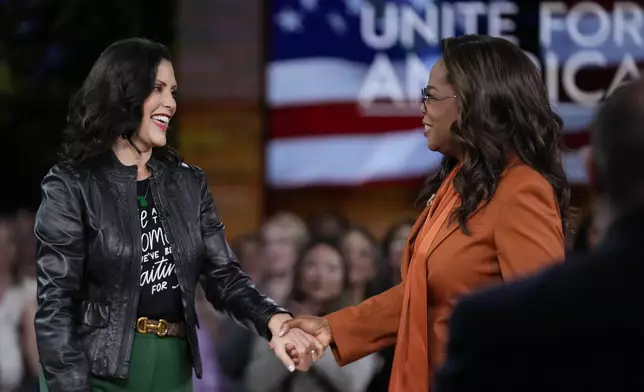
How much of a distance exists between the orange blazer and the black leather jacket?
25.3 inches

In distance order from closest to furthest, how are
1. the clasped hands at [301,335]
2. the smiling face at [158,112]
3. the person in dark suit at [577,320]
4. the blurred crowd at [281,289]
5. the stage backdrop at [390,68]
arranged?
the person in dark suit at [577,320]
the smiling face at [158,112]
the clasped hands at [301,335]
the blurred crowd at [281,289]
the stage backdrop at [390,68]

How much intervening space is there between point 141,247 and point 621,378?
5.85 feet

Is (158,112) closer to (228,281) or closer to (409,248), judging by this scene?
(228,281)

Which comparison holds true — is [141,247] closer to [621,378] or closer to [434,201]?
[434,201]

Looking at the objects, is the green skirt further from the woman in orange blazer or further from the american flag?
the american flag

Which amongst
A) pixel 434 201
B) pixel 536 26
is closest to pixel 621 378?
pixel 434 201

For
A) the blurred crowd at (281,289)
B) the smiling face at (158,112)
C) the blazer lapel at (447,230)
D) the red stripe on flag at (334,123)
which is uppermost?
the smiling face at (158,112)

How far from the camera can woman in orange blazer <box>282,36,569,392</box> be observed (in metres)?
2.48

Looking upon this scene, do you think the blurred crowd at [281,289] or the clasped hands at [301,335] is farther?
the blurred crowd at [281,289]

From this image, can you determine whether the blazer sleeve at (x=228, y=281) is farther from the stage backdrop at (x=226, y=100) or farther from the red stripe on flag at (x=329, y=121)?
the red stripe on flag at (x=329, y=121)

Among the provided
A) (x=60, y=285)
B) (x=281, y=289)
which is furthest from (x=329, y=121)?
(x=60, y=285)

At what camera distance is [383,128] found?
6.09 metres

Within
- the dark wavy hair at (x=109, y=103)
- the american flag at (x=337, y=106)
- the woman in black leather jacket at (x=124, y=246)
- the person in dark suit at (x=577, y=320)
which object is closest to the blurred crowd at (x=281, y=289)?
the american flag at (x=337, y=106)

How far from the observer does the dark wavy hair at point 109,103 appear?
2811mm
